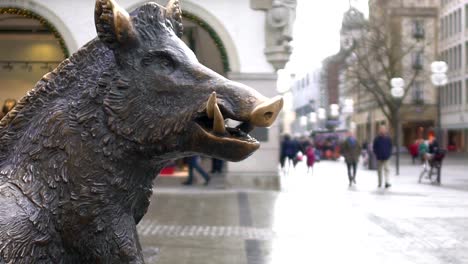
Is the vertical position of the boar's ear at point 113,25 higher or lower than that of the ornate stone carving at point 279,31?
lower

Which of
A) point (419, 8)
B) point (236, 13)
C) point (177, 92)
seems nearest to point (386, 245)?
point (177, 92)

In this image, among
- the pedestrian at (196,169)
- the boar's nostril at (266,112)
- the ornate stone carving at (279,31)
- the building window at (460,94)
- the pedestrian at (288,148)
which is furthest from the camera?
the building window at (460,94)

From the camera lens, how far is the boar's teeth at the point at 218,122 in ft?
4.98

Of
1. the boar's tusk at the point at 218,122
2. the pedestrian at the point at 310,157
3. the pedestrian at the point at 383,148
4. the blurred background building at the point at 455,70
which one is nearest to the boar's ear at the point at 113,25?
the boar's tusk at the point at 218,122

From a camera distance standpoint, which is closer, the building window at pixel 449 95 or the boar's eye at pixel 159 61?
the boar's eye at pixel 159 61

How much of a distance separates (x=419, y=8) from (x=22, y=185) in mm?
54608

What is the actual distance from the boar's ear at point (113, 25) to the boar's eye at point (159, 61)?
7 cm

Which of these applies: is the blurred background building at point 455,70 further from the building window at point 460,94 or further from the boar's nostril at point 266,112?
the boar's nostril at point 266,112

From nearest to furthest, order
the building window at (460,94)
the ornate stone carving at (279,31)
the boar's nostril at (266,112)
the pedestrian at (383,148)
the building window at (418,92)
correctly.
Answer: the boar's nostril at (266,112) → the ornate stone carving at (279,31) → the pedestrian at (383,148) → the building window at (460,94) → the building window at (418,92)

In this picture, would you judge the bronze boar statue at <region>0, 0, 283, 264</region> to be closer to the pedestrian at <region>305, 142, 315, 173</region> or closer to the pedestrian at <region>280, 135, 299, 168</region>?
the pedestrian at <region>280, 135, 299, 168</region>

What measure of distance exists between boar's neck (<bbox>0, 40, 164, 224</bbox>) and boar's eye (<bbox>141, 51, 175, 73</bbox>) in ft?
0.33

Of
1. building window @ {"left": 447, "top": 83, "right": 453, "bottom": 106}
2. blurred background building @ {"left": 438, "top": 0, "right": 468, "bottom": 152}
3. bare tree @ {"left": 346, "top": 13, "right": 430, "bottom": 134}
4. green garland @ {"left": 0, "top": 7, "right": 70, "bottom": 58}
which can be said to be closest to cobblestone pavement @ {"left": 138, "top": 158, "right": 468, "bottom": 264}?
green garland @ {"left": 0, "top": 7, "right": 70, "bottom": 58}

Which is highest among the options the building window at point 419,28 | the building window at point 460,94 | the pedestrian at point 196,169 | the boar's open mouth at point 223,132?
the building window at point 419,28

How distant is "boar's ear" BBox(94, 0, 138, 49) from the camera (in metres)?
1.56
